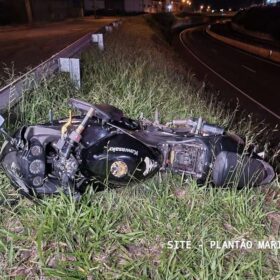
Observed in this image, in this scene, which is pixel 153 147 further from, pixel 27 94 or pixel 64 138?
pixel 27 94

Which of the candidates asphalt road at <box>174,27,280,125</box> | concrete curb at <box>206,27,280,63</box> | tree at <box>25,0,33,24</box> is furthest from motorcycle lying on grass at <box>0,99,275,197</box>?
tree at <box>25,0,33,24</box>

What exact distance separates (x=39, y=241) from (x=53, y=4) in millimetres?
46946

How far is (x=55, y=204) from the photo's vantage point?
3.06 meters

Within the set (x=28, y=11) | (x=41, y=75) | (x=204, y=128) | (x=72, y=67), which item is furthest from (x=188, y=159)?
(x=28, y=11)

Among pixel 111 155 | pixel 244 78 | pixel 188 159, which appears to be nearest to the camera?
pixel 111 155

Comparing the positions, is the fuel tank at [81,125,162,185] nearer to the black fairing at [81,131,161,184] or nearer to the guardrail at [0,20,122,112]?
the black fairing at [81,131,161,184]

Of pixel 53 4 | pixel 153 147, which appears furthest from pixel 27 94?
pixel 53 4

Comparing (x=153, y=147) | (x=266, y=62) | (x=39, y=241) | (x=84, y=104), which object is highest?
(x=84, y=104)

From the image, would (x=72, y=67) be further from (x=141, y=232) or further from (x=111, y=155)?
(x=141, y=232)

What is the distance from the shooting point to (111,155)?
3.30 metres

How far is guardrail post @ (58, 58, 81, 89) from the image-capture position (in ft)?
21.1

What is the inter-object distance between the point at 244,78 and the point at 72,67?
52.8 feet

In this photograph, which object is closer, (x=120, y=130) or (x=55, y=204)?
(x=55, y=204)

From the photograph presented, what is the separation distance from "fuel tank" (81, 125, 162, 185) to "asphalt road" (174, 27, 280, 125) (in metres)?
9.90
